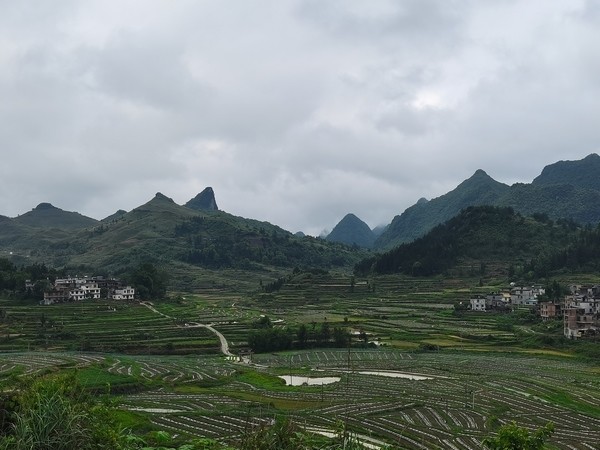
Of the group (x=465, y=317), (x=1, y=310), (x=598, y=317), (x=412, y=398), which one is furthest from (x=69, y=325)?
(x=598, y=317)

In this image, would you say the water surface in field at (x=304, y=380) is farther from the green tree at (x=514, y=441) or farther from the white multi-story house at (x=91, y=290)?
the white multi-story house at (x=91, y=290)

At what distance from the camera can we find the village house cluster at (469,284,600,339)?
6512 cm

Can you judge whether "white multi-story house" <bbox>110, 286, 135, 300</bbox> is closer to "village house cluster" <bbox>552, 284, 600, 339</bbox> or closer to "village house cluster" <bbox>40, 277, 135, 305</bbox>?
"village house cluster" <bbox>40, 277, 135, 305</bbox>

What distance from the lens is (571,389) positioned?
136ft

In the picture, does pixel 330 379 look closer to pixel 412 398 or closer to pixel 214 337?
pixel 412 398

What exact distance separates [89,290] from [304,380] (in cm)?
5945

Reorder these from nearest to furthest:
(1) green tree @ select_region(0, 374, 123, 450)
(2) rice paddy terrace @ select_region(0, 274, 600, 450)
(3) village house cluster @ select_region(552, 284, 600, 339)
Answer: (1) green tree @ select_region(0, 374, 123, 450) → (2) rice paddy terrace @ select_region(0, 274, 600, 450) → (3) village house cluster @ select_region(552, 284, 600, 339)

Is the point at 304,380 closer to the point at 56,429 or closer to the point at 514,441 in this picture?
the point at 514,441

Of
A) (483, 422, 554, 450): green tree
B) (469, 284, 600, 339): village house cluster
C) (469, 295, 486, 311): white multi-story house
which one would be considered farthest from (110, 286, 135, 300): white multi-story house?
(483, 422, 554, 450): green tree

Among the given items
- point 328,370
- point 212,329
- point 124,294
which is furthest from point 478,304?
point 124,294

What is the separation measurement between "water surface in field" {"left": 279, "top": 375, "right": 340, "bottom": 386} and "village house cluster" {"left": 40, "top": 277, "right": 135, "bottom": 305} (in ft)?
176

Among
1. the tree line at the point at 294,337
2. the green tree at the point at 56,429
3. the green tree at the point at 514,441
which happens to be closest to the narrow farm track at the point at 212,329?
the tree line at the point at 294,337

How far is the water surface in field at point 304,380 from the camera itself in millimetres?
46844

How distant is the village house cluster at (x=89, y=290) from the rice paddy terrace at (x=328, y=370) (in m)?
6.85
